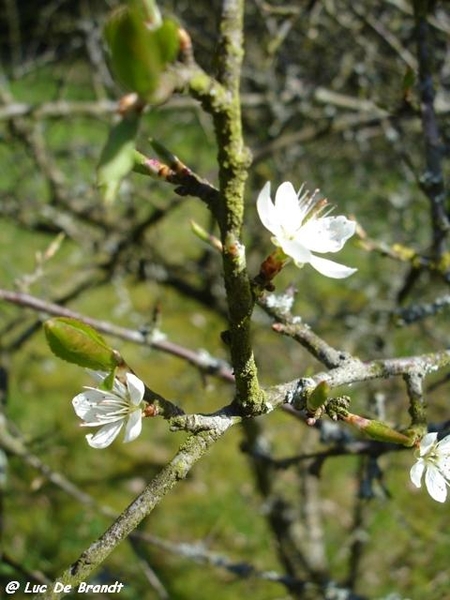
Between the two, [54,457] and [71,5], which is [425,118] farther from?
[71,5]

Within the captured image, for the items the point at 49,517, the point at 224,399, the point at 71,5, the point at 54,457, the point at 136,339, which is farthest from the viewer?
the point at 71,5

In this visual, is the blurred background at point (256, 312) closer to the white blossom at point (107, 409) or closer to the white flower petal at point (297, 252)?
the white blossom at point (107, 409)

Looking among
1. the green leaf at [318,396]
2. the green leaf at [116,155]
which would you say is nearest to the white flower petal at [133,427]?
the green leaf at [318,396]

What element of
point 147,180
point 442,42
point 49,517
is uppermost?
point 147,180

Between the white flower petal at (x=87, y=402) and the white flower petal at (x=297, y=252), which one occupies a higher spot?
the white flower petal at (x=297, y=252)

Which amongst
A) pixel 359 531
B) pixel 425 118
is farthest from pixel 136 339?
pixel 359 531

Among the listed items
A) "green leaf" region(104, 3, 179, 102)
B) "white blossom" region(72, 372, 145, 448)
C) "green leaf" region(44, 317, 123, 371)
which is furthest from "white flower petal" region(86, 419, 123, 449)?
"green leaf" region(104, 3, 179, 102)
